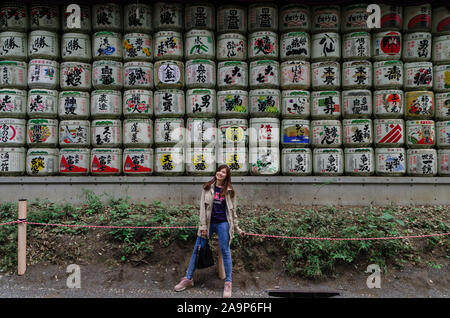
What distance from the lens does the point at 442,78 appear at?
758 cm

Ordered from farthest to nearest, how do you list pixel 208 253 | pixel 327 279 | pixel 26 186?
pixel 26 186 → pixel 327 279 → pixel 208 253

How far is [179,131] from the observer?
298 inches

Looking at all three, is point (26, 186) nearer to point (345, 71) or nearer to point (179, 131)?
point (179, 131)

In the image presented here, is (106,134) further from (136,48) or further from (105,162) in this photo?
(136,48)

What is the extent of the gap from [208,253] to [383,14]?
21.4 ft

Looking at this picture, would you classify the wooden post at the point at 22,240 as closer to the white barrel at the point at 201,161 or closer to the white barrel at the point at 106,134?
the white barrel at the point at 106,134

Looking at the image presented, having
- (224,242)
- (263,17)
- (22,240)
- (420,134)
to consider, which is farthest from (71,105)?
(420,134)

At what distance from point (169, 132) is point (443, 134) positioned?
19.6 feet

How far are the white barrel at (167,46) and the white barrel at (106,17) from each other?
98 centimetres

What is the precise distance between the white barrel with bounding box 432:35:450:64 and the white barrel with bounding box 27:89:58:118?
28.0 ft

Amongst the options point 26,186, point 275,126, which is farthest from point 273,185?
point 26,186

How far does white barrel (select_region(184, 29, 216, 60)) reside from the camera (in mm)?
7664

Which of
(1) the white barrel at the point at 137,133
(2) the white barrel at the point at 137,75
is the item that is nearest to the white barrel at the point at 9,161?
(1) the white barrel at the point at 137,133

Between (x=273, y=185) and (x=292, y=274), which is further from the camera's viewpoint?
(x=273, y=185)
